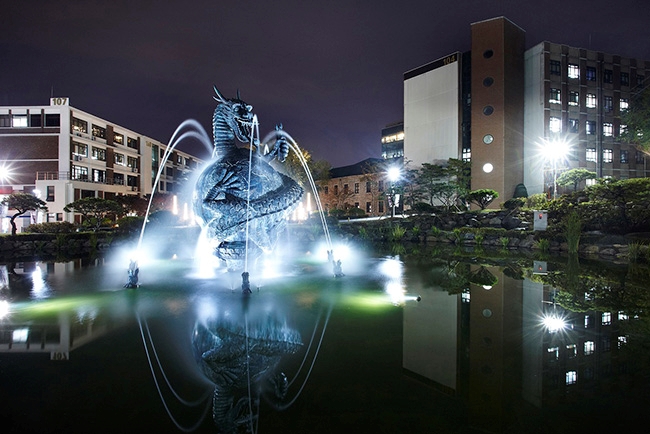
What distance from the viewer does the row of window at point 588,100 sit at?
4222 centimetres

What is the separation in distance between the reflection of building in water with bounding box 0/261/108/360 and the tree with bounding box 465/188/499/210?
36597mm

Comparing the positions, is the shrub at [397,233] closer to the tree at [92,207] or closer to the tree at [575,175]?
the tree at [575,175]

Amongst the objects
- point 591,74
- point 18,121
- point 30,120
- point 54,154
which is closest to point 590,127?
point 591,74

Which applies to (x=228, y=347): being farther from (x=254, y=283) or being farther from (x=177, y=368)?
(x=254, y=283)

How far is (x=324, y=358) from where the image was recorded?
532 cm

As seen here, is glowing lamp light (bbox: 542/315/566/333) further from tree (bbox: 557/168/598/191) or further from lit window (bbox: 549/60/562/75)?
lit window (bbox: 549/60/562/75)

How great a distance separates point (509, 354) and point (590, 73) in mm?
53122

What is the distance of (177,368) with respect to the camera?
5.03m

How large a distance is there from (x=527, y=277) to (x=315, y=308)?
8103 mm

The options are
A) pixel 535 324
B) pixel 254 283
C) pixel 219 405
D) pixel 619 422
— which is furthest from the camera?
pixel 254 283

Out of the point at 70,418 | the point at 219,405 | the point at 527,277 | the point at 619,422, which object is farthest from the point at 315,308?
the point at 527,277

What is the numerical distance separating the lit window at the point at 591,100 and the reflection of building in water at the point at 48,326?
179 ft

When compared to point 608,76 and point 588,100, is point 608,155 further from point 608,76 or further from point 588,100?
point 608,76

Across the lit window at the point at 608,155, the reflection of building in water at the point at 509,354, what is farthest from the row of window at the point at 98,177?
the lit window at the point at 608,155
